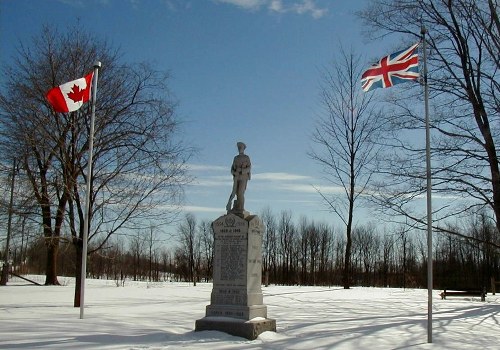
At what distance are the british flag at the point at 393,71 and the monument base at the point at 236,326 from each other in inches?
243

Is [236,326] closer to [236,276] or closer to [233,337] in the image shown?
[233,337]

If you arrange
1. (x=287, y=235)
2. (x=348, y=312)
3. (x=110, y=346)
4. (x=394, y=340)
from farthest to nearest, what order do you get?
(x=287, y=235), (x=348, y=312), (x=394, y=340), (x=110, y=346)

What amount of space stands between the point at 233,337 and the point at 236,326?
0.27 m

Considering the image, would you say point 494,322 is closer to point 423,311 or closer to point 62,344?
point 423,311

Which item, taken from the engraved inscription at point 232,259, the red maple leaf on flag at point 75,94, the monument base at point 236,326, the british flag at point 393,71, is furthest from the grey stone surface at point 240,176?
the red maple leaf on flag at point 75,94

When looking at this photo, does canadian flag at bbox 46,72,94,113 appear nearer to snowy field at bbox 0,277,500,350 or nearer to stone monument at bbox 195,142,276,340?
stone monument at bbox 195,142,276,340

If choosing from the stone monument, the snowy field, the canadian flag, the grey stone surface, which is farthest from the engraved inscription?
the canadian flag

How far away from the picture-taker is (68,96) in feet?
44.2

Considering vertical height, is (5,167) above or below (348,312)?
above

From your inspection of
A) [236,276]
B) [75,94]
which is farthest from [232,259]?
[75,94]

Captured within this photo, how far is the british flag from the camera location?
12000mm

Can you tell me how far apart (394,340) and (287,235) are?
56780 millimetres

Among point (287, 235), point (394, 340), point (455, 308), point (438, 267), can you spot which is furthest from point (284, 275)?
point (394, 340)

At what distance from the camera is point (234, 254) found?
453 inches
